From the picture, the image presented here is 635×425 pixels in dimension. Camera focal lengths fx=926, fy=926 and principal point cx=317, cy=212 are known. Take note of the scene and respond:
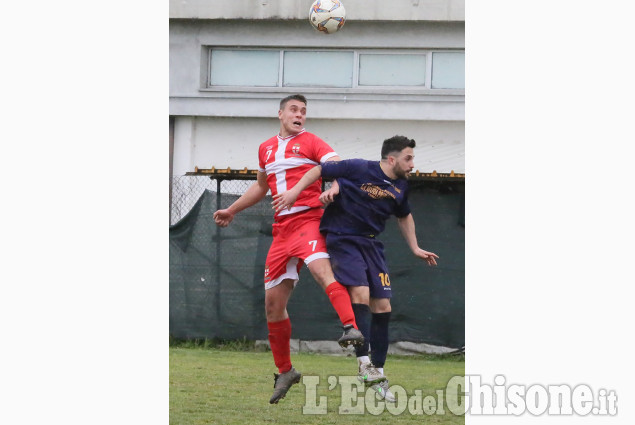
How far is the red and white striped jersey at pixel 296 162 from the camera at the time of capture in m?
5.50

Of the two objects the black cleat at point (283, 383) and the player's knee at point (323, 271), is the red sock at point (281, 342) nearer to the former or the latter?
the black cleat at point (283, 383)

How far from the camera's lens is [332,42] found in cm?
823

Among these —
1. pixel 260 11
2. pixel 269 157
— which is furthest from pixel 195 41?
pixel 269 157

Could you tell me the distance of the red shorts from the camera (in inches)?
211

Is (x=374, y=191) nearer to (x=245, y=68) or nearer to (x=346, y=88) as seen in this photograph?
(x=346, y=88)

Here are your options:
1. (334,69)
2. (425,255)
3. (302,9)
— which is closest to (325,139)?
(334,69)

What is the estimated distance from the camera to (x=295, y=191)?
519cm

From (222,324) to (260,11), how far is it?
9.77 feet

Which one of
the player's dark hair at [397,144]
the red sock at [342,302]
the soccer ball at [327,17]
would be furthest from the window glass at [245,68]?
the red sock at [342,302]

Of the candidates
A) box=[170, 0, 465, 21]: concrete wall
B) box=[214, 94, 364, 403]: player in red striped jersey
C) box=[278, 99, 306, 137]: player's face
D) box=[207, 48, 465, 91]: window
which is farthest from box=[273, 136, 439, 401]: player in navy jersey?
box=[207, 48, 465, 91]: window

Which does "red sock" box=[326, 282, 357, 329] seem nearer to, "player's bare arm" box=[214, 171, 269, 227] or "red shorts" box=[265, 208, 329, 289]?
"red shorts" box=[265, 208, 329, 289]

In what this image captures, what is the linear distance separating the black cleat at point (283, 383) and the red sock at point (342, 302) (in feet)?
2.02

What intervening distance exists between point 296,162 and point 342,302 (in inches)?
36.5
